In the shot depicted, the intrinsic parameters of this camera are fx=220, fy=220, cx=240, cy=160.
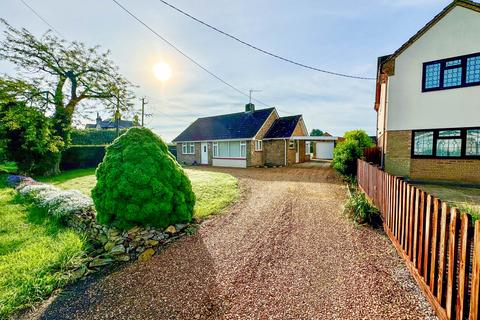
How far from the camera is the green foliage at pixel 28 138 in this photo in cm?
1395

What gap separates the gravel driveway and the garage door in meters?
27.7

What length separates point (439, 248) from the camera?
260cm

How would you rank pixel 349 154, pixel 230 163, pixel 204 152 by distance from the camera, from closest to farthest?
1. pixel 349 154
2. pixel 230 163
3. pixel 204 152

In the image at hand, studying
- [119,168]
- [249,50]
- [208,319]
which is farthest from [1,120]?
[208,319]

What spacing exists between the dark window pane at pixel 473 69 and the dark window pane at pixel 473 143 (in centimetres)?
219

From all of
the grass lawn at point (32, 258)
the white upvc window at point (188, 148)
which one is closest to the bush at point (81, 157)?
the white upvc window at point (188, 148)

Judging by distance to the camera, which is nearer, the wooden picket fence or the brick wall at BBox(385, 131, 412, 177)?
the wooden picket fence

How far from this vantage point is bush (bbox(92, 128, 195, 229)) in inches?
207

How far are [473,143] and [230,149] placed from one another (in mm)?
16413

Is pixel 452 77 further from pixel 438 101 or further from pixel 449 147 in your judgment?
pixel 449 147

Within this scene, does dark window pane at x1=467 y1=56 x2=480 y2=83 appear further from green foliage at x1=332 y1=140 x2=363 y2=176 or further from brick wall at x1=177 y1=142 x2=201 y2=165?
brick wall at x1=177 y1=142 x2=201 y2=165

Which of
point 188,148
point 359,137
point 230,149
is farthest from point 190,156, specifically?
point 359,137

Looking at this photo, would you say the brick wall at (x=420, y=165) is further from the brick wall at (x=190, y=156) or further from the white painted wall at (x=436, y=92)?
the brick wall at (x=190, y=156)

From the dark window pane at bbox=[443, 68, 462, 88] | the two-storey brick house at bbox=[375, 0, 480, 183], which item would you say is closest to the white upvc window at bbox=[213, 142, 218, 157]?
the two-storey brick house at bbox=[375, 0, 480, 183]
